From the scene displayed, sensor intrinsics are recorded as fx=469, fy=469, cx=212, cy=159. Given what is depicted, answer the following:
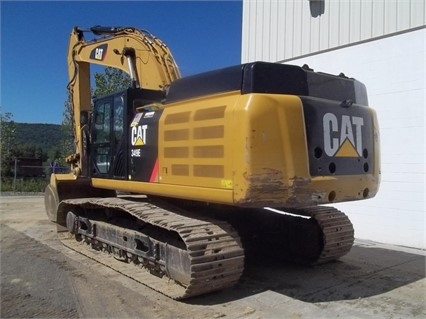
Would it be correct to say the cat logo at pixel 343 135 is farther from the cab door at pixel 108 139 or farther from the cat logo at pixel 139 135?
the cab door at pixel 108 139

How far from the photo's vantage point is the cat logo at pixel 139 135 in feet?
19.9

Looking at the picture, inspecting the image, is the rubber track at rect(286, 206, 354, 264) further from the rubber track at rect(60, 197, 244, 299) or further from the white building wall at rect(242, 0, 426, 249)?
the white building wall at rect(242, 0, 426, 249)

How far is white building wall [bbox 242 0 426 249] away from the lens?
8.02 m

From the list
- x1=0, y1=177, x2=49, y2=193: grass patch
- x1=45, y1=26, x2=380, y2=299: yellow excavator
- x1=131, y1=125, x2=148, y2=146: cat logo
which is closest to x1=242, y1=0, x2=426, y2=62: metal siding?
x1=45, y1=26, x2=380, y2=299: yellow excavator

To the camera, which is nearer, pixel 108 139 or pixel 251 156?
pixel 251 156

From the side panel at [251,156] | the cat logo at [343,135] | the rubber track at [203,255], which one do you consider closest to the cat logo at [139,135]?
the side panel at [251,156]

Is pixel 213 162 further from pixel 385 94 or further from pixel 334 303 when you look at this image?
pixel 385 94

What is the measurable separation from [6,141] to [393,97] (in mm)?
20960

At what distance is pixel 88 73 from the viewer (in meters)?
9.50

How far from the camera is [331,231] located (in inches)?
257

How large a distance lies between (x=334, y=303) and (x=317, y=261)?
1.49 meters

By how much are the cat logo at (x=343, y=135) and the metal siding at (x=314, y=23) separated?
375 centimetres

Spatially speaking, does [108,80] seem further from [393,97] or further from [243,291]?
[243,291]

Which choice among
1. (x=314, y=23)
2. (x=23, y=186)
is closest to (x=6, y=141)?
(x=23, y=186)
